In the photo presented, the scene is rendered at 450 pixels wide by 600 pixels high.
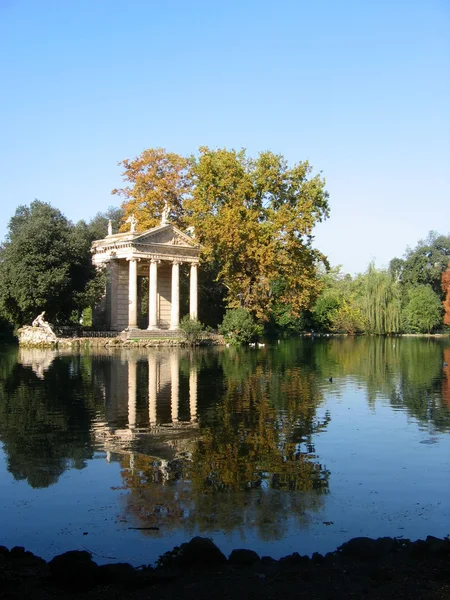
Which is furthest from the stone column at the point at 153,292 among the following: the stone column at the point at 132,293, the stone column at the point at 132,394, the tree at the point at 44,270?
the stone column at the point at 132,394

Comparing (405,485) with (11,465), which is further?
(11,465)

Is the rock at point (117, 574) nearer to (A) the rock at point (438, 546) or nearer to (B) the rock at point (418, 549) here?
(B) the rock at point (418, 549)

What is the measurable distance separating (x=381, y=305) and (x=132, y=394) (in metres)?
64.2

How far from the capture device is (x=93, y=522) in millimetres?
9820

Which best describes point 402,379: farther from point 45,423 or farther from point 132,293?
point 132,293

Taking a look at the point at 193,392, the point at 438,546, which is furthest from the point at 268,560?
the point at 193,392

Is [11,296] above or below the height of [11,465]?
above

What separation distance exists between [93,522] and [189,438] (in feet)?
19.6

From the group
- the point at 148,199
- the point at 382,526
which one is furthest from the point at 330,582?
the point at 148,199

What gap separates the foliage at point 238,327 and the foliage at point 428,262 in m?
51.8

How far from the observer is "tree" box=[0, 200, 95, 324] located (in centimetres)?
5078

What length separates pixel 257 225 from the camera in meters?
56.4

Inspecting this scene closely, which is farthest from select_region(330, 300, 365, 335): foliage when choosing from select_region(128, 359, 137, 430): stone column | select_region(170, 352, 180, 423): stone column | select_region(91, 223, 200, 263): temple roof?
select_region(128, 359, 137, 430): stone column

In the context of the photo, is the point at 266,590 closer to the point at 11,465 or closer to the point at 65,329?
the point at 11,465
